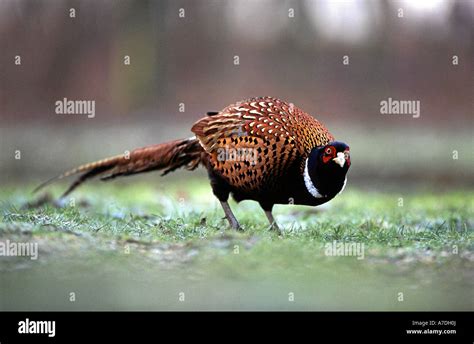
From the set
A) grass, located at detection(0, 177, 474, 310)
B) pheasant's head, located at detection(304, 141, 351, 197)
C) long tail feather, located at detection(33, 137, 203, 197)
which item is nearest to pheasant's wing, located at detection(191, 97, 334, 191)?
pheasant's head, located at detection(304, 141, 351, 197)

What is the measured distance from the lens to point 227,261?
5.38 meters

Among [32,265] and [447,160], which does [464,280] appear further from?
[447,160]

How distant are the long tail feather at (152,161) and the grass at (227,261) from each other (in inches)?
18.7

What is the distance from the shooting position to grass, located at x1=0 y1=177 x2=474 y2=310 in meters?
4.89

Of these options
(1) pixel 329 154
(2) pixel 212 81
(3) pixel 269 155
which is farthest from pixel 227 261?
(2) pixel 212 81

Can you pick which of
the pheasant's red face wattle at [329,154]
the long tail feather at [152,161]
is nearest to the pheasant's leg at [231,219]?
the long tail feather at [152,161]

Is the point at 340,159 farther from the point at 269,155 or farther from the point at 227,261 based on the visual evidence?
the point at 227,261

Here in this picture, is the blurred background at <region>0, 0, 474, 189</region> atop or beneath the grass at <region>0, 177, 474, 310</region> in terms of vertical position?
atop

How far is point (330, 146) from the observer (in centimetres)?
607

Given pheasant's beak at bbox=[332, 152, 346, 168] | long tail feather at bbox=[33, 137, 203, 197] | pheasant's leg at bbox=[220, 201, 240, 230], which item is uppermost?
long tail feather at bbox=[33, 137, 203, 197]

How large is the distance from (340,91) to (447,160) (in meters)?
4.15

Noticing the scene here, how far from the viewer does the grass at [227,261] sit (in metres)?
4.89

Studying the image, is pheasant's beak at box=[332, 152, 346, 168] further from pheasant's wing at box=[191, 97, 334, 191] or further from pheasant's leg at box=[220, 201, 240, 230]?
pheasant's leg at box=[220, 201, 240, 230]

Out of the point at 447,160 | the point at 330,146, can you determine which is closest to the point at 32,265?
the point at 330,146
